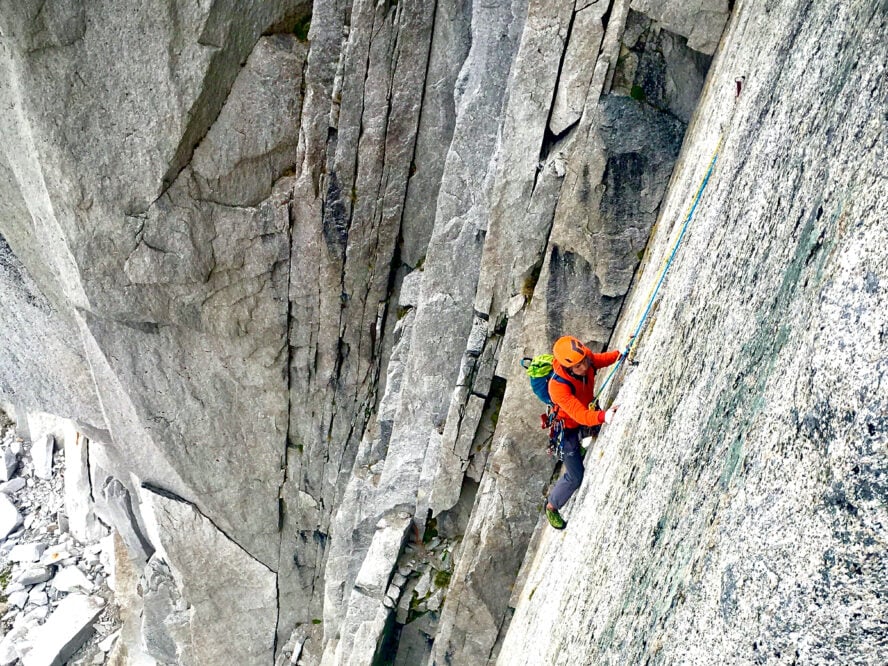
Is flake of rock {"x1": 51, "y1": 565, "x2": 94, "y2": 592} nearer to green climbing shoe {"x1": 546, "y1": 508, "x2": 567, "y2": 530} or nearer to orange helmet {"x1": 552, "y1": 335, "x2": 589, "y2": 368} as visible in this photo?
green climbing shoe {"x1": 546, "y1": 508, "x2": 567, "y2": 530}

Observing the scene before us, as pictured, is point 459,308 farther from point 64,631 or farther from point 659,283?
point 64,631

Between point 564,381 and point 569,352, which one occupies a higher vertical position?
point 569,352

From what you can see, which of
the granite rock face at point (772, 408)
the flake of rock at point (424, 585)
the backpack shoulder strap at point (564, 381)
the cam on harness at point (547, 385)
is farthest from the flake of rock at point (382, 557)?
the granite rock face at point (772, 408)

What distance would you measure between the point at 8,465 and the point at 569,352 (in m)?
29.7

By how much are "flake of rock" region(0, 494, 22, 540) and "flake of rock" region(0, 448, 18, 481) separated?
1279mm

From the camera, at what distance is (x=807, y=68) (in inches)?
160

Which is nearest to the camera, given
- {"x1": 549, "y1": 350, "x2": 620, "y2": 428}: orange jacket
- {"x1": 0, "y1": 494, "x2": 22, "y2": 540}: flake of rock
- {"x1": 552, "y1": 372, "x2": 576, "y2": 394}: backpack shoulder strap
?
{"x1": 549, "y1": 350, "x2": 620, "y2": 428}: orange jacket

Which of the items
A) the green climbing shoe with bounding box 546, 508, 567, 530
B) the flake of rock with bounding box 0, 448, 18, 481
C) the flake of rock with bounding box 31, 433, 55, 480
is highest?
the green climbing shoe with bounding box 546, 508, 567, 530

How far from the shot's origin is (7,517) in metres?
26.3

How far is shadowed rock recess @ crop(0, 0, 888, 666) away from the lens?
2.89m

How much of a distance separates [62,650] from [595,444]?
74.1 feet

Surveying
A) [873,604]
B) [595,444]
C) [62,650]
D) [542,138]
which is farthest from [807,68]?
[62,650]

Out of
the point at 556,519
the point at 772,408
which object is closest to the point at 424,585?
the point at 556,519

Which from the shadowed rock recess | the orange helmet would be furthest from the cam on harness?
the shadowed rock recess
